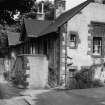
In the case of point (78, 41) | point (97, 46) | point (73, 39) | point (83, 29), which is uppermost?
point (83, 29)

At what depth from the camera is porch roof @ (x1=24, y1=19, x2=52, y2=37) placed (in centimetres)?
2378

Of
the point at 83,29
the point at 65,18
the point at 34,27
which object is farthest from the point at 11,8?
the point at 34,27

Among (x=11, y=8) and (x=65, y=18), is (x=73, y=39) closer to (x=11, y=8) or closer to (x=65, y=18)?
(x=65, y=18)

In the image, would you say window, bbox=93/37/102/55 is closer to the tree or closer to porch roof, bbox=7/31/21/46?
the tree

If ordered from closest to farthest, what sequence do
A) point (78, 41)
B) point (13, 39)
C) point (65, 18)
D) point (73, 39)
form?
point (78, 41) → point (73, 39) → point (65, 18) → point (13, 39)

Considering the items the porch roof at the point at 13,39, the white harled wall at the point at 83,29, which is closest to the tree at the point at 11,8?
the white harled wall at the point at 83,29

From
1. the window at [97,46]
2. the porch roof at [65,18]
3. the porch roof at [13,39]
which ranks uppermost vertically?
the porch roof at [65,18]

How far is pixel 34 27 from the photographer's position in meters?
25.3

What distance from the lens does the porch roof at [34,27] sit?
23.8 meters

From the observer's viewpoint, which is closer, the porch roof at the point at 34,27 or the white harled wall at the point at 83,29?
the white harled wall at the point at 83,29

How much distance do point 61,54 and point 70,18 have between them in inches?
111

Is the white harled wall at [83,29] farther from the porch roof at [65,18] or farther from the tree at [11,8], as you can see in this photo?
the tree at [11,8]

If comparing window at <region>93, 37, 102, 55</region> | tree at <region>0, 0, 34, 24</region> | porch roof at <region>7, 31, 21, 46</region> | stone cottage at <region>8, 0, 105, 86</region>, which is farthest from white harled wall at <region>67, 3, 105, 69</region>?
porch roof at <region>7, 31, 21, 46</region>

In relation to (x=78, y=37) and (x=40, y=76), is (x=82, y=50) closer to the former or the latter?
(x=78, y=37)
